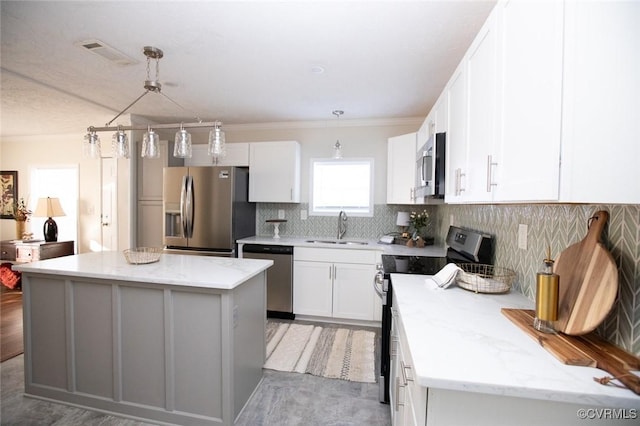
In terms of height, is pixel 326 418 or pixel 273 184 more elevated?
pixel 273 184

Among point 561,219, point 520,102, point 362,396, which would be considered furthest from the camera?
point 362,396

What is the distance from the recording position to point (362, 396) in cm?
207

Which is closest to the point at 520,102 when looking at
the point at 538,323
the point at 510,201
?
the point at 510,201

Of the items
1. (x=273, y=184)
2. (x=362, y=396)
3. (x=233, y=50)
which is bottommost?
(x=362, y=396)

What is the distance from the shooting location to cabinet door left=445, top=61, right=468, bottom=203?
146 centimetres

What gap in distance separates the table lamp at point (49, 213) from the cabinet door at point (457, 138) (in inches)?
232

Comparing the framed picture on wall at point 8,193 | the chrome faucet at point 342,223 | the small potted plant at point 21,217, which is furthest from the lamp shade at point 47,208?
the chrome faucet at point 342,223

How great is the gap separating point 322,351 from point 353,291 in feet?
2.63

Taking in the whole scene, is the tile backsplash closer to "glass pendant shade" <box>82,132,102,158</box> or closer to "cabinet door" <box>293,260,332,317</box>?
"cabinet door" <box>293,260,332,317</box>

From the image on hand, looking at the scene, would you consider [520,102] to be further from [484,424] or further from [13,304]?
[13,304]

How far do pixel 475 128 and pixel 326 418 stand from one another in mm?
1950

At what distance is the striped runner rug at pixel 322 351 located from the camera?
237cm

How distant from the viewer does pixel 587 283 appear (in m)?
0.90

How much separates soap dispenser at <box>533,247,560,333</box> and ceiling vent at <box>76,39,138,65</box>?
2896mm
